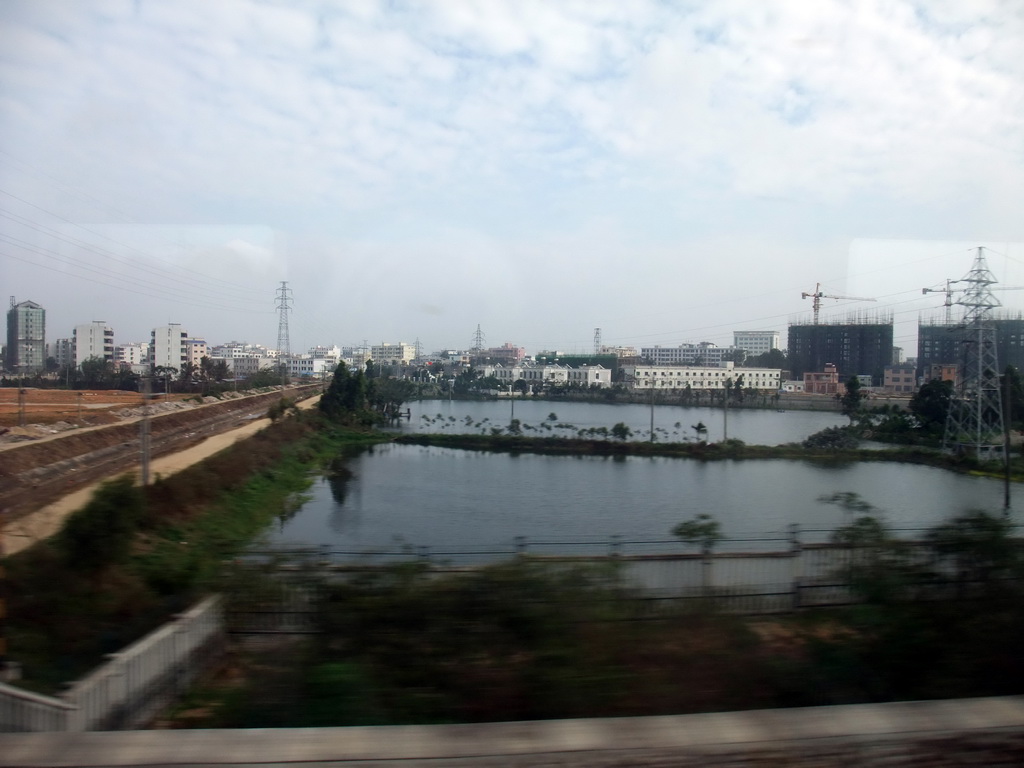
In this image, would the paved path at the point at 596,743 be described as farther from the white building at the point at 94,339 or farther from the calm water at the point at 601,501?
the white building at the point at 94,339

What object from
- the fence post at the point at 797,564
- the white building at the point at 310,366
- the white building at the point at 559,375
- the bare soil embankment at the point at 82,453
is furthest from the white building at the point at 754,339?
the fence post at the point at 797,564

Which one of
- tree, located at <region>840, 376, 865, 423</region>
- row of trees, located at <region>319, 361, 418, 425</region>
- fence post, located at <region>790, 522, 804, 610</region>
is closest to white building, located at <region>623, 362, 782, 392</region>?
tree, located at <region>840, 376, 865, 423</region>

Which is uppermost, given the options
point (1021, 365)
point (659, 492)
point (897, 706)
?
point (1021, 365)

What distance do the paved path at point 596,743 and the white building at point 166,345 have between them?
1188 centimetres

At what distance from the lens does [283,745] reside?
144 cm

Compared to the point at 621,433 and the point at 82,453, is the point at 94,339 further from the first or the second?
the point at 621,433

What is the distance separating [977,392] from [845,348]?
9.20 metres

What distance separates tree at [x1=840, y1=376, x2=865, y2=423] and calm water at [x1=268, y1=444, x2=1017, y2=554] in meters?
3.48

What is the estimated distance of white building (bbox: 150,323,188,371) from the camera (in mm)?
12266

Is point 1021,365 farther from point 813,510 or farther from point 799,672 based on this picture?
point 799,672

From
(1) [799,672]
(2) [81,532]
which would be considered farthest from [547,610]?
(2) [81,532]

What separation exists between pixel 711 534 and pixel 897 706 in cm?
139

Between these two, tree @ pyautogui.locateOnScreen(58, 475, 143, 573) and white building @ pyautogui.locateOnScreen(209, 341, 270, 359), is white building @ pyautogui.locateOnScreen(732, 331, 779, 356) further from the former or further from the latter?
tree @ pyautogui.locateOnScreen(58, 475, 143, 573)

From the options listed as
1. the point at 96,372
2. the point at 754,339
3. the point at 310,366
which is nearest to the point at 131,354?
the point at 96,372
